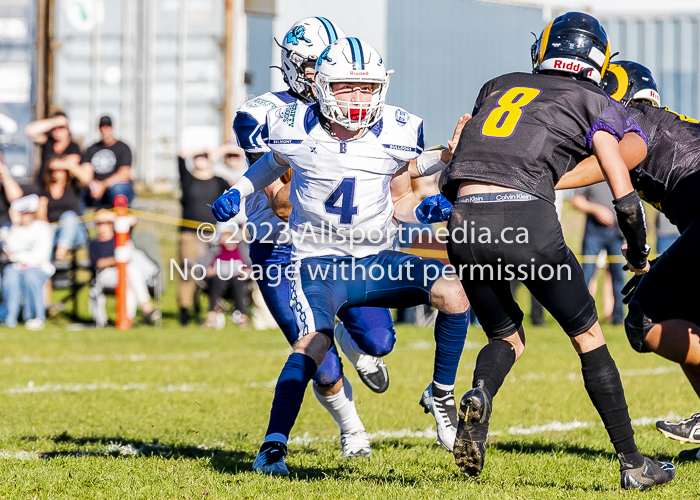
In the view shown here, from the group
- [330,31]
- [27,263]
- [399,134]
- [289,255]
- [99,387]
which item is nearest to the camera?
Answer: [399,134]

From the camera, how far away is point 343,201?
450cm

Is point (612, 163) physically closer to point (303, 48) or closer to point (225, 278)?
point (303, 48)

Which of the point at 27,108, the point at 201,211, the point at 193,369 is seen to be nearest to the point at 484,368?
the point at 193,369

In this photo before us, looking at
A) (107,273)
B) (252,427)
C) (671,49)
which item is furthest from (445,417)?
(671,49)

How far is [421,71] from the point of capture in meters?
17.5

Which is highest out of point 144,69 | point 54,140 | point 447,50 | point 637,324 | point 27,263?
point 447,50

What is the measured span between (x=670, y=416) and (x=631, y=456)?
2379 mm

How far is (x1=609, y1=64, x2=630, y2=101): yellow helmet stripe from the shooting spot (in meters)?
4.38

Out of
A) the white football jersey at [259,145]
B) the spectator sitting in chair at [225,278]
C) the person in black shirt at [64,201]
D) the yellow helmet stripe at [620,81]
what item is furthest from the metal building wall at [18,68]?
the yellow helmet stripe at [620,81]

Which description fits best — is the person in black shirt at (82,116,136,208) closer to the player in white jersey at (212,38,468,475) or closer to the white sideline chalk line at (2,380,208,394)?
the white sideline chalk line at (2,380,208,394)

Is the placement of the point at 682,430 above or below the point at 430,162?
below

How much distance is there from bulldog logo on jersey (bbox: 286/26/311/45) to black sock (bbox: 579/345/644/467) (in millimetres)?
2301

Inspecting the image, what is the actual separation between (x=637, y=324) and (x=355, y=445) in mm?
1639

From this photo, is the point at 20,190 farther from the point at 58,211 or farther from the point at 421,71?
the point at 421,71
